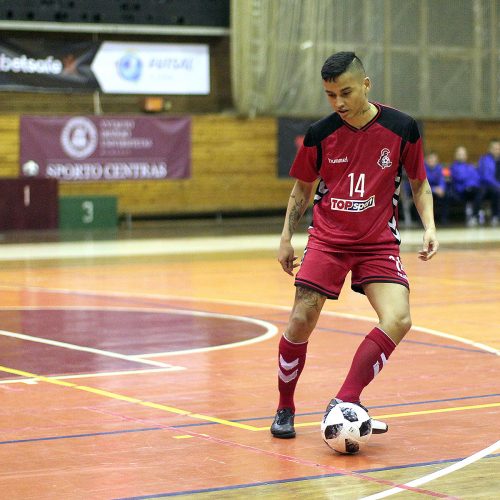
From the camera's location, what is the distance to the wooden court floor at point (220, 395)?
203 inches

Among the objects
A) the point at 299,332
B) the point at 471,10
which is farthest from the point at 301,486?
the point at 471,10

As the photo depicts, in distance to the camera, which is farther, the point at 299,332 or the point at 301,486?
the point at 299,332

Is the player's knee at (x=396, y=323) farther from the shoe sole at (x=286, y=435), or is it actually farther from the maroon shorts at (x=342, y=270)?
the shoe sole at (x=286, y=435)

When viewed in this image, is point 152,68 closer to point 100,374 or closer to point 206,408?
point 100,374

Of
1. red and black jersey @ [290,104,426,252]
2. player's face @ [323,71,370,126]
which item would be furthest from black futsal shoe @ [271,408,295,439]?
player's face @ [323,71,370,126]

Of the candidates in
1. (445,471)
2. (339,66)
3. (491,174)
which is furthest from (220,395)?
(491,174)

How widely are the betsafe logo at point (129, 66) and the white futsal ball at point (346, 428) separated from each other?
73.0 feet

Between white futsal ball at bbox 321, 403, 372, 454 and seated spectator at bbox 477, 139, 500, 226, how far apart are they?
71.3ft

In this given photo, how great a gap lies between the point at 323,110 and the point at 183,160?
12.9 feet

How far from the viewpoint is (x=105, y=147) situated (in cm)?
2716

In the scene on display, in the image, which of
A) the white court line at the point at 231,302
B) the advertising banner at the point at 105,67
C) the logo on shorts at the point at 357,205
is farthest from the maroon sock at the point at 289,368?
the advertising banner at the point at 105,67

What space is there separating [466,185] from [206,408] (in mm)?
20976

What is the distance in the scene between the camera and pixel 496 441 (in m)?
5.89

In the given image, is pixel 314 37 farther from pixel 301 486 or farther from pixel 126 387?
pixel 301 486
